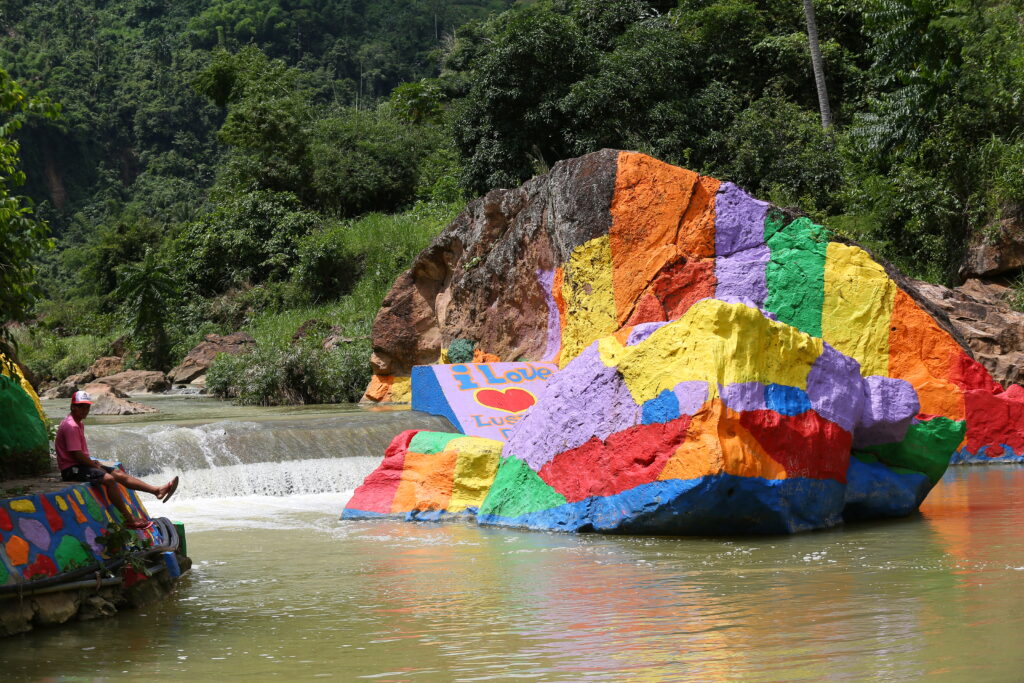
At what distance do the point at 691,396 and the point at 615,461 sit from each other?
921 mm

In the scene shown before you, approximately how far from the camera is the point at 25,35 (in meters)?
68.8

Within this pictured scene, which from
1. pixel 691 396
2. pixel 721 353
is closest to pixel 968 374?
pixel 721 353

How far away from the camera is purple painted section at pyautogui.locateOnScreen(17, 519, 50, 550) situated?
273 inches

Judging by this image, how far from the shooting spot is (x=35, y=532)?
7.01 m

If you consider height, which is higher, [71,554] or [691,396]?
[691,396]

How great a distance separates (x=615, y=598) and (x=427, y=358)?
15335 millimetres

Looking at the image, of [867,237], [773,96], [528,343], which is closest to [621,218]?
[528,343]

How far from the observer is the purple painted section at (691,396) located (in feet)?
31.6

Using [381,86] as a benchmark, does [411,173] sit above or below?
below

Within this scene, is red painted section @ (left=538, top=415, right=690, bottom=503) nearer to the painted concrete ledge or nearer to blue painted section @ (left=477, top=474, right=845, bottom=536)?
blue painted section @ (left=477, top=474, right=845, bottom=536)

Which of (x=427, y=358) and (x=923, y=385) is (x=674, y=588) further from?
(x=427, y=358)

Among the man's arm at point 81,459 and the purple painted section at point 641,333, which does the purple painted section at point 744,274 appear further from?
the man's arm at point 81,459

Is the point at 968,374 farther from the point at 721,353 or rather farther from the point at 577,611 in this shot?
the point at 577,611

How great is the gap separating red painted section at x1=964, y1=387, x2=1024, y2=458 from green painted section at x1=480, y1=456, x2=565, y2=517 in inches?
274
